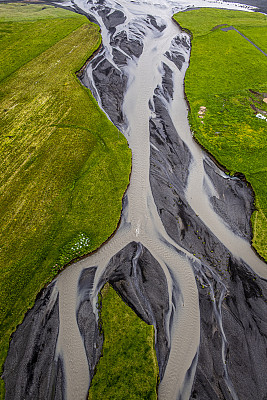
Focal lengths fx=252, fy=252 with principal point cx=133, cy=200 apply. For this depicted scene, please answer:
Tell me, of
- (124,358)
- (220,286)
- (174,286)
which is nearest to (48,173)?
(174,286)

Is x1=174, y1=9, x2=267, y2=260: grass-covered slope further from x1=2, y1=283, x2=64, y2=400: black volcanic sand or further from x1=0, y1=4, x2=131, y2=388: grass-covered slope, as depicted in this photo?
x1=2, y1=283, x2=64, y2=400: black volcanic sand

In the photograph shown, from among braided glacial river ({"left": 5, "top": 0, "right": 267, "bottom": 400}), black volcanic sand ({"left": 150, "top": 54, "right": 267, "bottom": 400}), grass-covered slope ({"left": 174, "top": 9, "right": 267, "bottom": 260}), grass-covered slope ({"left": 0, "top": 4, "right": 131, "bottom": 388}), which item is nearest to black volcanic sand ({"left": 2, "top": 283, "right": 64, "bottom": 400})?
braided glacial river ({"left": 5, "top": 0, "right": 267, "bottom": 400})

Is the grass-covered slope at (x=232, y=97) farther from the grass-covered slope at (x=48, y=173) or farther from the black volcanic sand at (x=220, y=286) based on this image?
the grass-covered slope at (x=48, y=173)

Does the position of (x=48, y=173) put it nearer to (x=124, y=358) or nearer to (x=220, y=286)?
(x=124, y=358)

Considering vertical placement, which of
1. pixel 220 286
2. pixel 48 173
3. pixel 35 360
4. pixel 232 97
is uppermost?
pixel 48 173

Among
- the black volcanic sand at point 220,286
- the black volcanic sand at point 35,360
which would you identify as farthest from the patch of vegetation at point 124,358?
the black volcanic sand at point 220,286

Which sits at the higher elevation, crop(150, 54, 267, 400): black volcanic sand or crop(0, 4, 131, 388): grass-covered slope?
crop(0, 4, 131, 388): grass-covered slope

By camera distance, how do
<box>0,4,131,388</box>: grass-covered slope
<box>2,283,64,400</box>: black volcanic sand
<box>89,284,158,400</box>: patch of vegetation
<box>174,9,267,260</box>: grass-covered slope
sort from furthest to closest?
<box>174,9,267,260</box>: grass-covered slope < <box>0,4,131,388</box>: grass-covered slope < <box>89,284,158,400</box>: patch of vegetation < <box>2,283,64,400</box>: black volcanic sand

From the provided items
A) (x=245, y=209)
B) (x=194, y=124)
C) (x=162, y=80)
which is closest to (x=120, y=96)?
(x=162, y=80)
